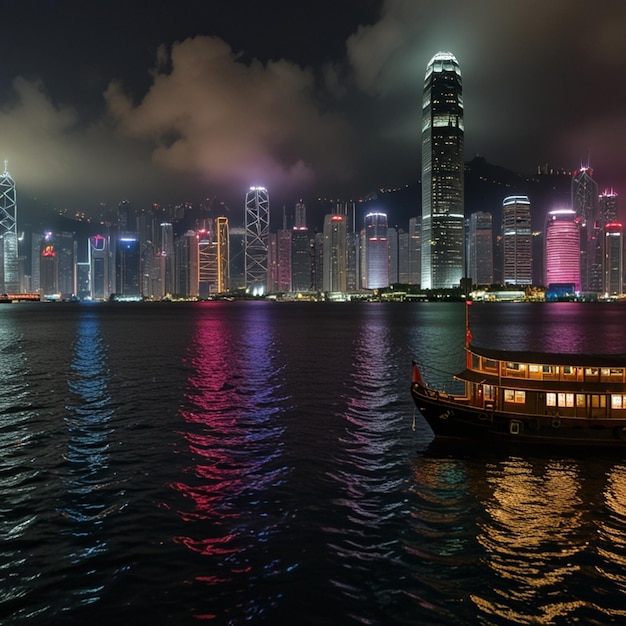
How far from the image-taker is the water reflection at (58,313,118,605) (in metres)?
13.9

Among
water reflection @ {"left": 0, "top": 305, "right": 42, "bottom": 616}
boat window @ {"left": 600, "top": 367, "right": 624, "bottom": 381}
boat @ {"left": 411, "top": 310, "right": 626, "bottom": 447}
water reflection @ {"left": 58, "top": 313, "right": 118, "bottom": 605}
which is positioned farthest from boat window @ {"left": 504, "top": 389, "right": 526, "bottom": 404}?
water reflection @ {"left": 0, "top": 305, "right": 42, "bottom": 616}

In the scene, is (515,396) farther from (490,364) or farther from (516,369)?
(490,364)

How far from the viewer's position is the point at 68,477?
2050 cm

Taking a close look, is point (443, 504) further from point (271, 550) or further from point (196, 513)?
point (196, 513)

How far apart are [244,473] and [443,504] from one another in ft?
26.8

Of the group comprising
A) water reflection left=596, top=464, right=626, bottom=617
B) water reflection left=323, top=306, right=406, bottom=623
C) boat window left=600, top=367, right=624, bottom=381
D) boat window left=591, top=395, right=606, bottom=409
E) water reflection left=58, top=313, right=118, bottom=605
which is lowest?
water reflection left=596, top=464, right=626, bottom=617

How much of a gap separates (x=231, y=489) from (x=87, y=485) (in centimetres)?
566

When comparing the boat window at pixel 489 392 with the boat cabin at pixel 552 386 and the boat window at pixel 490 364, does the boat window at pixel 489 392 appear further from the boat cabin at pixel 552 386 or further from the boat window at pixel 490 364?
the boat window at pixel 490 364

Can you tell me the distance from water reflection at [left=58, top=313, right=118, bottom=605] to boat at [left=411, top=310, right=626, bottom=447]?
49.8 ft

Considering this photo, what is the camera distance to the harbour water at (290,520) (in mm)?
12242

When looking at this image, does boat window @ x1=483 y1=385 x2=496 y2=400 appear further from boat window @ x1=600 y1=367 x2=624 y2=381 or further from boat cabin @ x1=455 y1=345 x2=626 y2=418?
boat window @ x1=600 y1=367 x2=624 y2=381

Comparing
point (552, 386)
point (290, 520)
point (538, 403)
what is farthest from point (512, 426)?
point (290, 520)

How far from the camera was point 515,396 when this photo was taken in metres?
24.9

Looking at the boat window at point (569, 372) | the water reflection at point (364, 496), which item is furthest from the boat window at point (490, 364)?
the water reflection at point (364, 496)
